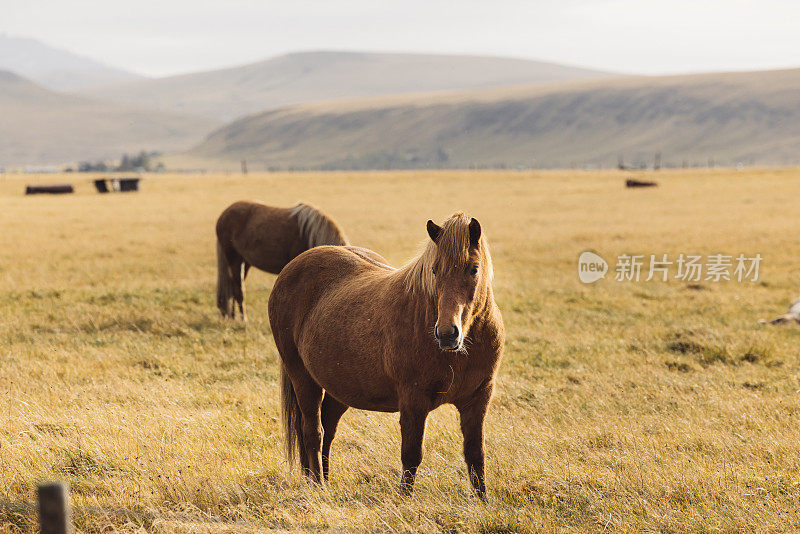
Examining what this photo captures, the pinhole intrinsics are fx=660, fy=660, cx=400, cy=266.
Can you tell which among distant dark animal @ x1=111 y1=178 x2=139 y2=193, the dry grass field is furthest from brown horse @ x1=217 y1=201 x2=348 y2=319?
distant dark animal @ x1=111 y1=178 x2=139 y2=193

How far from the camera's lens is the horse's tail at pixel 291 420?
5715 millimetres

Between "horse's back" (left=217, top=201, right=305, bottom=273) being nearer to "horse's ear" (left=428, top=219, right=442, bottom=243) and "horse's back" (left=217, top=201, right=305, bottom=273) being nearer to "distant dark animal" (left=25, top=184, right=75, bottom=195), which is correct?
"horse's ear" (left=428, top=219, right=442, bottom=243)

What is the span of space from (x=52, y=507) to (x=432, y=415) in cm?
524

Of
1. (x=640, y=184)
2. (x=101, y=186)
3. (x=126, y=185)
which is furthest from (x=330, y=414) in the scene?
(x=101, y=186)

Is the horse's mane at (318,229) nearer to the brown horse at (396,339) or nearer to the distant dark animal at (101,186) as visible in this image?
the brown horse at (396,339)

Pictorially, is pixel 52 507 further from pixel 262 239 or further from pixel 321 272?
pixel 262 239

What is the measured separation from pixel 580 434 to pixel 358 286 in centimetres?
305

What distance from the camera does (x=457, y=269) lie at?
13.5 feet

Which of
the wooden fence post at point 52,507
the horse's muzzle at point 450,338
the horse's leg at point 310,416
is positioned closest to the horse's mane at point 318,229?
the horse's leg at point 310,416

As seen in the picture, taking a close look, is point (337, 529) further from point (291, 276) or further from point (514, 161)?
point (514, 161)

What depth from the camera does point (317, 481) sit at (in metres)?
5.38

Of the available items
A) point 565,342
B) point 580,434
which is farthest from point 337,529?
point 565,342

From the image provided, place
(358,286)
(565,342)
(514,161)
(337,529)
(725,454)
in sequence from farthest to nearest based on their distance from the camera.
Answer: (514,161)
(565,342)
(725,454)
(358,286)
(337,529)
